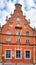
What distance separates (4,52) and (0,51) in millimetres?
403

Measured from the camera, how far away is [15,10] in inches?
638

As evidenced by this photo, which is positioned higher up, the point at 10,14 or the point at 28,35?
the point at 10,14

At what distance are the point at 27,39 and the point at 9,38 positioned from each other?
6.07ft

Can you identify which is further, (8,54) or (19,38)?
(19,38)

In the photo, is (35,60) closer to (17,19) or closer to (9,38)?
(9,38)

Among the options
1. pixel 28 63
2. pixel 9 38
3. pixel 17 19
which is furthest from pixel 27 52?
pixel 17 19

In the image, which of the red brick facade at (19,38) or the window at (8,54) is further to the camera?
the red brick facade at (19,38)

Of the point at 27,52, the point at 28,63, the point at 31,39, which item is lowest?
the point at 28,63

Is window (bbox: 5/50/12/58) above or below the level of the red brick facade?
below

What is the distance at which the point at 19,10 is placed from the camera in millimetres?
16234

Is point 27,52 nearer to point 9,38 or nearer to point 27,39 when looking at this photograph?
point 27,39

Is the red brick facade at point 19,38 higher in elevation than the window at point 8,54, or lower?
higher

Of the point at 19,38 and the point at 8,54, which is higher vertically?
the point at 19,38

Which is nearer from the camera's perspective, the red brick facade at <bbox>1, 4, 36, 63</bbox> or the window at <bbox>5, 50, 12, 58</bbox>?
A: the window at <bbox>5, 50, 12, 58</bbox>
